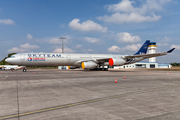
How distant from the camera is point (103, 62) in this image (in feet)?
126

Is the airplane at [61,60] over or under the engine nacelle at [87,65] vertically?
over

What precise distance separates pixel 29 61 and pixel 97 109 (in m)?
29.4

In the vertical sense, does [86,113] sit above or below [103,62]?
below

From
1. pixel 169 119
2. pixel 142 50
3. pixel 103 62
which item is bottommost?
pixel 169 119

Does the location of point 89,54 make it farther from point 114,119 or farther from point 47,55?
point 114,119

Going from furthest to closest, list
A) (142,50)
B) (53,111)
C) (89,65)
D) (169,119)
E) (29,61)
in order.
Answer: (142,50) → (89,65) → (29,61) → (53,111) → (169,119)

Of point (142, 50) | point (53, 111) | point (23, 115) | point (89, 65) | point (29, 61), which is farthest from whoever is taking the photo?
point (142, 50)

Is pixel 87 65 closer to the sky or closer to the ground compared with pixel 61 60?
closer to the ground

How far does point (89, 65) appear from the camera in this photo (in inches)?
1363

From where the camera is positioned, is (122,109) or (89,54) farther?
(89,54)

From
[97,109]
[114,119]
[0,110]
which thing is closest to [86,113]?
[97,109]

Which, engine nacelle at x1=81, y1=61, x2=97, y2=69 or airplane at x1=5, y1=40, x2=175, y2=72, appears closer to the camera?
airplane at x1=5, y1=40, x2=175, y2=72

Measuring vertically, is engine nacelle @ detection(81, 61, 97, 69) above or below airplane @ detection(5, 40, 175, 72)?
below

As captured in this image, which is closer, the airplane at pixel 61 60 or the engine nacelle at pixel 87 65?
the airplane at pixel 61 60
